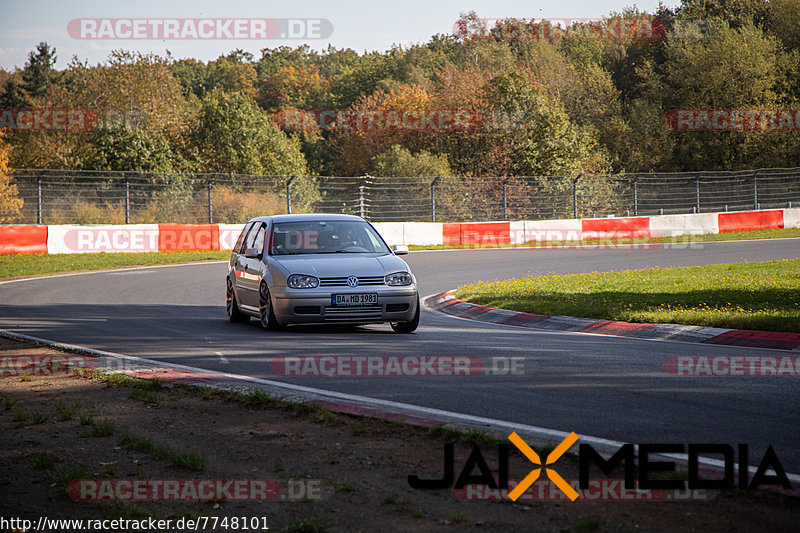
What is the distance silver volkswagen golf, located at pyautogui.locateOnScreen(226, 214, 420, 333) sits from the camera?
11.0 m

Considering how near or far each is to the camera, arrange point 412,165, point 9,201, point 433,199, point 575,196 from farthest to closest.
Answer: point 412,165 → point 575,196 → point 433,199 → point 9,201

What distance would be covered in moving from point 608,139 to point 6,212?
4398 cm

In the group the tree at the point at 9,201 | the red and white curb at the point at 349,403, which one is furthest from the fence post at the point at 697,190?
the red and white curb at the point at 349,403

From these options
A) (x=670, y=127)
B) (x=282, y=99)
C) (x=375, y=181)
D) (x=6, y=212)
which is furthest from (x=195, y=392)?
(x=282, y=99)

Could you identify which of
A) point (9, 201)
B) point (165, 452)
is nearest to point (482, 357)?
point (165, 452)

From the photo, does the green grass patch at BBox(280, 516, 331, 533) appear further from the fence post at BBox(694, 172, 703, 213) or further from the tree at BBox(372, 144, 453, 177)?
the tree at BBox(372, 144, 453, 177)

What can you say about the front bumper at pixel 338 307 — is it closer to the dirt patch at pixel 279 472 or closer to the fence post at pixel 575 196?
the dirt patch at pixel 279 472

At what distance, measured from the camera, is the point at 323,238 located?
481 inches

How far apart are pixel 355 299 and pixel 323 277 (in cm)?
50

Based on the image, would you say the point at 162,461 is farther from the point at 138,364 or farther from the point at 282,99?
the point at 282,99

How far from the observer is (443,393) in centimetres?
715

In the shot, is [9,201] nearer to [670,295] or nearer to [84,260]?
[84,260]

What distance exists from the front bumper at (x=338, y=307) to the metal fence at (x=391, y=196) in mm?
19432

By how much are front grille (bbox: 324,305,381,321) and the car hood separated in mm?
428
